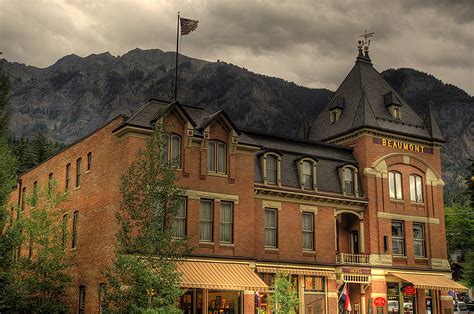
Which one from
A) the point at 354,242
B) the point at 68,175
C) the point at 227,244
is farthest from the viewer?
the point at 354,242

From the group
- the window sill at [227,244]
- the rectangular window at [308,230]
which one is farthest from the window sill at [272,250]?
the window sill at [227,244]

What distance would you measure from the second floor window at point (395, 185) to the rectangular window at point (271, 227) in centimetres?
978

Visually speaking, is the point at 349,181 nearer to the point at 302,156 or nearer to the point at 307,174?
the point at 307,174

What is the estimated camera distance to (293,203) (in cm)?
3766

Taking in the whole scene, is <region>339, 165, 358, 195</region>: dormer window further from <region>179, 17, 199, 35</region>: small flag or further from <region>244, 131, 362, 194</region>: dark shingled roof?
<region>179, 17, 199, 35</region>: small flag

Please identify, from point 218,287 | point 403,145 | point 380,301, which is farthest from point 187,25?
point 380,301

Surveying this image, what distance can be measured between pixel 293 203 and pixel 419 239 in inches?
438

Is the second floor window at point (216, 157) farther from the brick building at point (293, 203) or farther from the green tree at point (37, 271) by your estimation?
the green tree at point (37, 271)

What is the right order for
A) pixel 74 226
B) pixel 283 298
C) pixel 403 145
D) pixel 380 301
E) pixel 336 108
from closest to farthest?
pixel 283 298, pixel 74 226, pixel 380 301, pixel 403 145, pixel 336 108

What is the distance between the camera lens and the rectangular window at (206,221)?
32.4m

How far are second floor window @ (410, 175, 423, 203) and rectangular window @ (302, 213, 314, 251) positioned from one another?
8.92 metres

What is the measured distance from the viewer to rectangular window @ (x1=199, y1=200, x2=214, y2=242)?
3244cm

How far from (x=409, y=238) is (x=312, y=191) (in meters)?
8.69

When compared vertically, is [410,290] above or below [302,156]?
below
